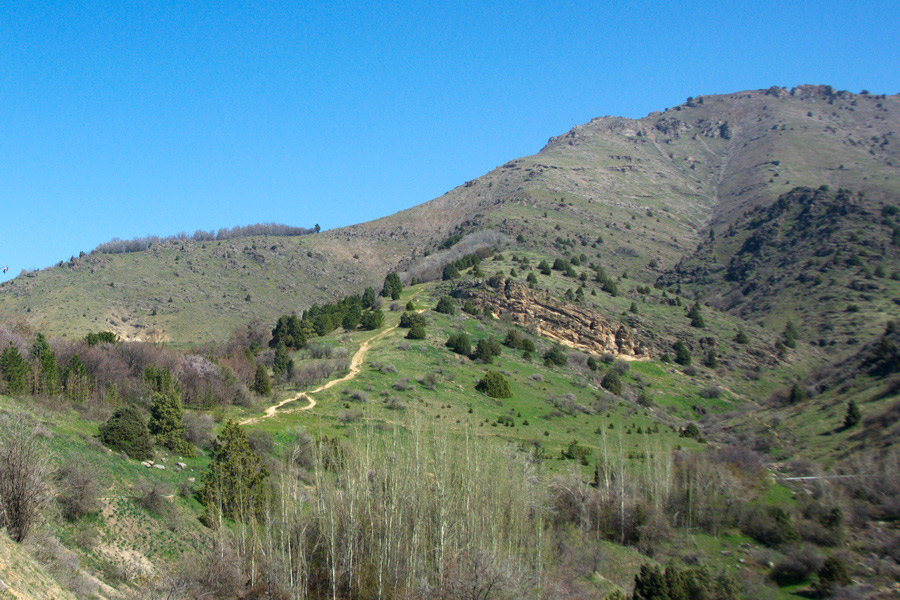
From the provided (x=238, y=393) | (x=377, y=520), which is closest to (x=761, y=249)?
(x=238, y=393)

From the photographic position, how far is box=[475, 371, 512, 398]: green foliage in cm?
6284

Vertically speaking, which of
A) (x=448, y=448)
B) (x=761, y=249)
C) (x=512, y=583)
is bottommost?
(x=512, y=583)

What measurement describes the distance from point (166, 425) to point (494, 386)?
108ft

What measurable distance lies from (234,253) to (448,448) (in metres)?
111

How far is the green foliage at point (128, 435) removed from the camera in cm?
3269

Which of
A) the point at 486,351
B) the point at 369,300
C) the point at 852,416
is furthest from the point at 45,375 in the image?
the point at 369,300

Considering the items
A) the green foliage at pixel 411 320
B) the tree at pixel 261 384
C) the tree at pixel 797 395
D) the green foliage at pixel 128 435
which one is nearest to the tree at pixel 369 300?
the green foliage at pixel 411 320

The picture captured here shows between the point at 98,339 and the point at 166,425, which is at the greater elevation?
the point at 98,339

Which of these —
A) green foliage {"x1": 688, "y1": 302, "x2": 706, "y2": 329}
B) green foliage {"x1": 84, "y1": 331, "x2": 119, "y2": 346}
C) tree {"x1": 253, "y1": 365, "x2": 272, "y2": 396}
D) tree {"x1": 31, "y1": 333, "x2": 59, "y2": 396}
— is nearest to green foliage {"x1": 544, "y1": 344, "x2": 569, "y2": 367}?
green foliage {"x1": 688, "y1": 302, "x2": 706, "y2": 329}

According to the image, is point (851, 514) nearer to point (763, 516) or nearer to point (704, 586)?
point (763, 516)

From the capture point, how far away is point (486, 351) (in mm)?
72062

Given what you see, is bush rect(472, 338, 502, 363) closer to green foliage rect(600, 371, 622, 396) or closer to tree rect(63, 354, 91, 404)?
green foliage rect(600, 371, 622, 396)

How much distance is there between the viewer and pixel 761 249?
12219 centimetres

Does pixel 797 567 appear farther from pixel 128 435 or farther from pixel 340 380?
pixel 340 380
